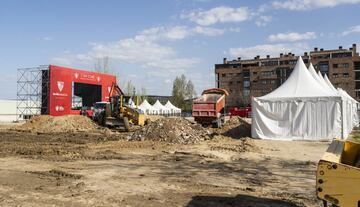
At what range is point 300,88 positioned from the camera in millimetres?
24219

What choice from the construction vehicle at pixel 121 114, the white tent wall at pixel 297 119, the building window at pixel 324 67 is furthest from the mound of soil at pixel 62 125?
the building window at pixel 324 67

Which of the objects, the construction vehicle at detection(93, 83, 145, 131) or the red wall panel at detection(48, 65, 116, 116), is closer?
the construction vehicle at detection(93, 83, 145, 131)

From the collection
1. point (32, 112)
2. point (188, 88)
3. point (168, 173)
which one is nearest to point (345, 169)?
point (168, 173)

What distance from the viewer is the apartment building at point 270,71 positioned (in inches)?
4381

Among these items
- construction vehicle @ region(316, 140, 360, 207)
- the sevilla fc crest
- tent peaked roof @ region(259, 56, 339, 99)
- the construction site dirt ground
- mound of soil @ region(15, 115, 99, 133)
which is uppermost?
the sevilla fc crest

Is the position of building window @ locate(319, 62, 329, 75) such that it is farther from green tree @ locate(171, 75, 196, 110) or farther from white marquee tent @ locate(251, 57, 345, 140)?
white marquee tent @ locate(251, 57, 345, 140)

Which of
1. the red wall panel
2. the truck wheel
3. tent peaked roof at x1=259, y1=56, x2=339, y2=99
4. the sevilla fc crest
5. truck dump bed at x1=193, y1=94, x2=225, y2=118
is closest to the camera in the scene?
tent peaked roof at x1=259, y1=56, x2=339, y2=99

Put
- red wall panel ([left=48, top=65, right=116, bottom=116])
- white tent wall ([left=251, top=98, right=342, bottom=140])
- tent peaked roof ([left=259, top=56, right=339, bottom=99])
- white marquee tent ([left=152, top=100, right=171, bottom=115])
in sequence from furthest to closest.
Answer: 1. white marquee tent ([left=152, top=100, right=171, bottom=115])
2. red wall panel ([left=48, top=65, right=116, bottom=116])
3. tent peaked roof ([left=259, top=56, right=339, bottom=99])
4. white tent wall ([left=251, top=98, right=342, bottom=140])

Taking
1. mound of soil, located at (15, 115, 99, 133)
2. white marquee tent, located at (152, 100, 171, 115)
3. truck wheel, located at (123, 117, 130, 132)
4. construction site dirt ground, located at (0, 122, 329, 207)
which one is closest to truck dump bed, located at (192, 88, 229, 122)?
truck wheel, located at (123, 117, 130, 132)

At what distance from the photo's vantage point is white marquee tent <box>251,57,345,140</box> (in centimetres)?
2250

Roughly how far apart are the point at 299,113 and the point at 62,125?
19295 millimetres

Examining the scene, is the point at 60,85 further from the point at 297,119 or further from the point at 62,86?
the point at 297,119

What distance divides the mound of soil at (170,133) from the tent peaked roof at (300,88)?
4938 millimetres

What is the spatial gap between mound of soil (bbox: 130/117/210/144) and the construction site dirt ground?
2.77 meters
